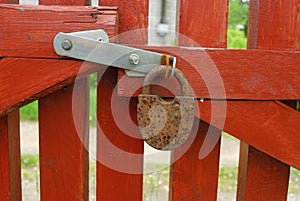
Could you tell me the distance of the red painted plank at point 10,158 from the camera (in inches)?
44.4

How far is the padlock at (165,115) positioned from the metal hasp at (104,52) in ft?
0.09

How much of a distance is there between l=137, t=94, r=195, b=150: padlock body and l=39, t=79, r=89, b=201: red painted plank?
0.22m

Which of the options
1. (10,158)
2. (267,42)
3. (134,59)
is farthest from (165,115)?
(10,158)

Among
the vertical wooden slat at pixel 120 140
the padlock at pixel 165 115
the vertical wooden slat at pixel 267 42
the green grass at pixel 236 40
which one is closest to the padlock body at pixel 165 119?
the padlock at pixel 165 115

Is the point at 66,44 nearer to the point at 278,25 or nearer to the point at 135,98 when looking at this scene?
the point at 135,98

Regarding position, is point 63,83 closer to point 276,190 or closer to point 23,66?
point 23,66

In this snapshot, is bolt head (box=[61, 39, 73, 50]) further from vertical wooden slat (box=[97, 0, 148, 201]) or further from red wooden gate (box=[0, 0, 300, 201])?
vertical wooden slat (box=[97, 0, 148, 201])

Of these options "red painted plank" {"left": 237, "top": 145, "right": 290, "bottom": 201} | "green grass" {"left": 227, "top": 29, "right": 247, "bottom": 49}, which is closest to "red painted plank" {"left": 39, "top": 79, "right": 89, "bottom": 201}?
"red painted plank" {"left": 237, "top": 145, "right": 290, "bottom": 201}

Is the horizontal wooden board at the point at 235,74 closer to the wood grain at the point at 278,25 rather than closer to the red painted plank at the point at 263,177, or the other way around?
the wood grain at the point at 278,25

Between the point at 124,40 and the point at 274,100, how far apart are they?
0.41 m

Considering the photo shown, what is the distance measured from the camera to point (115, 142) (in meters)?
1.15

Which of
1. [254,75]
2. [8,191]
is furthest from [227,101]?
[8,191]

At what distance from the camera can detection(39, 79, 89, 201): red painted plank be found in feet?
3.66

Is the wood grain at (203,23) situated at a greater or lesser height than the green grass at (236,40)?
greater
